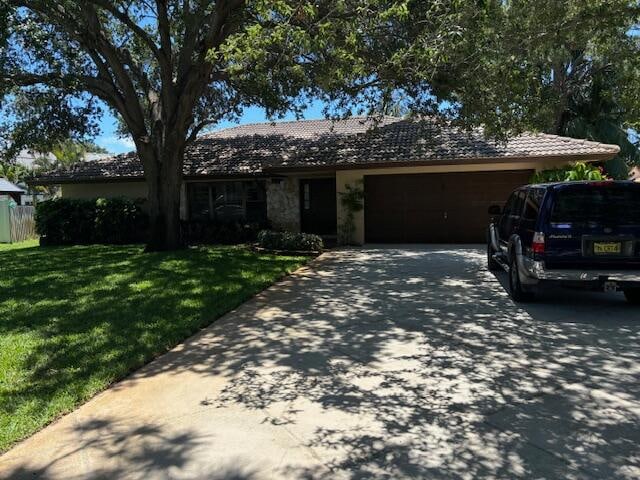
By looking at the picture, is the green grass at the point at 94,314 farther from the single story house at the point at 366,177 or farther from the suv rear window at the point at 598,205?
the suv rear window at the point at 598,205

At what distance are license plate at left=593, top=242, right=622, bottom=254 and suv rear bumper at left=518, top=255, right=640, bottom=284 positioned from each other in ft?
0.87

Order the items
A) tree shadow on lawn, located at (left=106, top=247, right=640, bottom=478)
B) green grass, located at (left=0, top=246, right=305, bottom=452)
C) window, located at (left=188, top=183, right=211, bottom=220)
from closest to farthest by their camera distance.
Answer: tree shadow on lawn, located at (left=106, top=247, right=640, bottom=478)
green grass, located at (left=0, top=246, right=305, bottom=452)
window, located at (left=188, top=183, right=211, bottom=220)

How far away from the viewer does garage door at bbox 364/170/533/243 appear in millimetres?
15812

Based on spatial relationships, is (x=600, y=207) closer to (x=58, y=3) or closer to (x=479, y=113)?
(x=479, y=113)

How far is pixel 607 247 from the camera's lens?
683cm

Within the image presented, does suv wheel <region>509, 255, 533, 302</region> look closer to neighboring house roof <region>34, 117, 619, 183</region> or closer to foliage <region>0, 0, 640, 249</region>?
foliage <region>0, 0, 640, 249</region>

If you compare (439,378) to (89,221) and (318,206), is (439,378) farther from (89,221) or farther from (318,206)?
(89,221)

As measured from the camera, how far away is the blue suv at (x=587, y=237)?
22.3ft

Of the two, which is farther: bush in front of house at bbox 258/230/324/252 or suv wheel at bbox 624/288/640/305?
bush in front of house at bbox 258/230/324/252

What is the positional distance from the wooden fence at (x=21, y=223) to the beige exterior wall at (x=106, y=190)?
307cm

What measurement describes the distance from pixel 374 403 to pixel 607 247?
4417 mm

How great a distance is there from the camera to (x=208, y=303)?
7.76 metres

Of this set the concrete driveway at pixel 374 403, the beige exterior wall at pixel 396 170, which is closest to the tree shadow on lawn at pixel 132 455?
the concrete driveway at pixel 374 403

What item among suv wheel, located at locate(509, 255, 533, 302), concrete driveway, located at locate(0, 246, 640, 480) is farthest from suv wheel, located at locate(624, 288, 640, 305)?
suv wheel, located at locate(509, 255, 533, 302)
